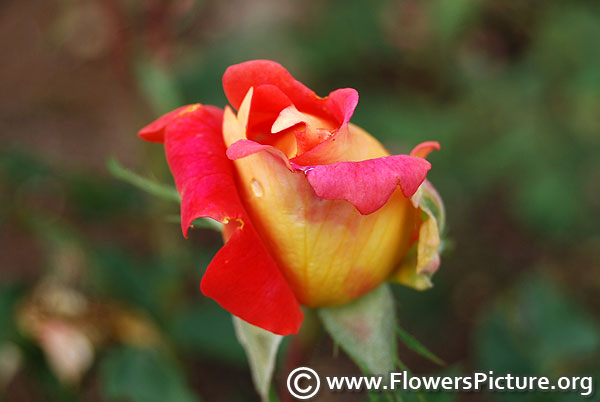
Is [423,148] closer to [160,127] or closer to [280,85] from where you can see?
[280,85]

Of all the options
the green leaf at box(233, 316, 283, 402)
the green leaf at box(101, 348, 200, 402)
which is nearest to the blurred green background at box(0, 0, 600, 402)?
the green leaf at box(101, 348, 200, 402)

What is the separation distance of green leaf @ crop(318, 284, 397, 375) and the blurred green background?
0.45 ft

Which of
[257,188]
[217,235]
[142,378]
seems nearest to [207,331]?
[142,378]

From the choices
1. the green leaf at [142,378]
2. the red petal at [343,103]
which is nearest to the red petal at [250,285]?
the red petal at [343,103]

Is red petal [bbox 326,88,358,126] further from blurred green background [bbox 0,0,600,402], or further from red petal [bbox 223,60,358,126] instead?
blurred green background [bbox 0,0,600,402]

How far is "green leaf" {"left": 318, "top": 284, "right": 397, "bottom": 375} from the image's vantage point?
1.92 feet

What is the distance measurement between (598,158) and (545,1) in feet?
1.85

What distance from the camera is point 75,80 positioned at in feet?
7.92

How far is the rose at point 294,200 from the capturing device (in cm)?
50

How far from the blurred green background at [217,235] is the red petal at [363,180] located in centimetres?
31

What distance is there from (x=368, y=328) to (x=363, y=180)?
177mm

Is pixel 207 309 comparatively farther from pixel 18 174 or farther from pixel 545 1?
pixel 545 1

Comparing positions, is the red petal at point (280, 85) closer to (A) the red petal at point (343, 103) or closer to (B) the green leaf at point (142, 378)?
(A) the red petal at point (343, 103)

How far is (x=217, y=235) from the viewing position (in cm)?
208
